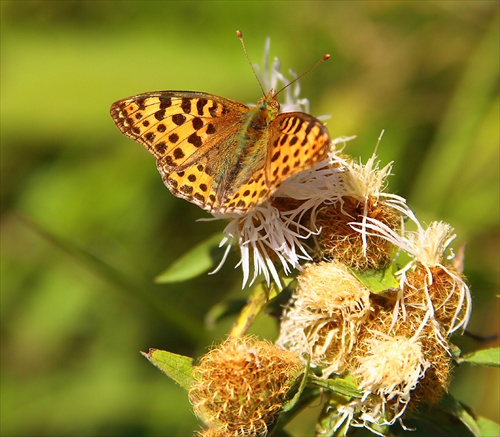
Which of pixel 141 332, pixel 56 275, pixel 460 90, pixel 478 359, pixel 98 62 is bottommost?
pixel 141 332

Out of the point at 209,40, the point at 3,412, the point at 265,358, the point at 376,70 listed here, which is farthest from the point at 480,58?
the point at 3,412

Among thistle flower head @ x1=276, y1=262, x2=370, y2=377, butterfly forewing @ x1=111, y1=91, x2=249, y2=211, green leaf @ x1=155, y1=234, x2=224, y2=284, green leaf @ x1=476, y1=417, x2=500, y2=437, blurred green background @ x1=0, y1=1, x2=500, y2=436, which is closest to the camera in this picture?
thistle flower head @ x1=276, y1=262, x2=370, y2=377

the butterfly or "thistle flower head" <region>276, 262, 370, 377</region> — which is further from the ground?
the butterfly

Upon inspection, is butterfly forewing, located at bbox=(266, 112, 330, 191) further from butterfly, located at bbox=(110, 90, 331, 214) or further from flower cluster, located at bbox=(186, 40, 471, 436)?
flower cluster, located at bbox=(186, 40, 471, 436)

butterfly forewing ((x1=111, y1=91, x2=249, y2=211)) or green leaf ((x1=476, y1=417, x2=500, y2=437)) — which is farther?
butterfly forewing ((x1=111, y1=91, x2=249, y2=211))

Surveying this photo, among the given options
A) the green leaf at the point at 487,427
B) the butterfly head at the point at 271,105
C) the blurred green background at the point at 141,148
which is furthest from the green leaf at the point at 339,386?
the blurred green background at the point at 141,148

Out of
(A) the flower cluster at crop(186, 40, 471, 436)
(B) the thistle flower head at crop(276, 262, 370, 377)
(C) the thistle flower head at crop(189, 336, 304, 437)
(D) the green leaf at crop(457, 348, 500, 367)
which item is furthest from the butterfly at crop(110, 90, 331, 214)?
(D) the green leaf at crop(457, 348, 500, 367)

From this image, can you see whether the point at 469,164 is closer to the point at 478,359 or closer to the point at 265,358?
the point at 478,359

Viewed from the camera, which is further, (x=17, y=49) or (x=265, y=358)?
(x=17, y=49)
